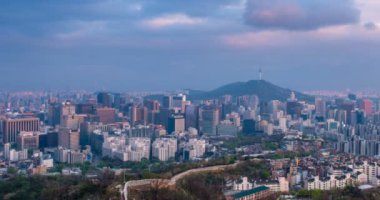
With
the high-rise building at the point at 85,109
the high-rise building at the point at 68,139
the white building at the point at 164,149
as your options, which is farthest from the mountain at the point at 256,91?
the high-rise building at the point at 68,139

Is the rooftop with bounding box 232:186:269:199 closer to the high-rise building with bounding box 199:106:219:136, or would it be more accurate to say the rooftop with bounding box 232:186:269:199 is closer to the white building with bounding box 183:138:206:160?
the white building with bounding box 183:138:206:160

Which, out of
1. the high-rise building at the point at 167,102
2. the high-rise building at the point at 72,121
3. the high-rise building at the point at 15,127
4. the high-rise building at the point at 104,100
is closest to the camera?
the high-rise building at the point at 15,127

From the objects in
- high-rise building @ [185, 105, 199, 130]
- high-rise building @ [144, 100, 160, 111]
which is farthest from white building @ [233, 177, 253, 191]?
high-rise building @ [144, 100, 160, 111]

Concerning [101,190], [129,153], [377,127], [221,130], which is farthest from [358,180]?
[221,130]

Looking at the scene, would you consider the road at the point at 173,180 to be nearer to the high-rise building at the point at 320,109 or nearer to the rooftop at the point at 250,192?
the rooftop at the point at 250,192

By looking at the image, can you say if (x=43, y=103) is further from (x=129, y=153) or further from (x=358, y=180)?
(x=358, y=180)

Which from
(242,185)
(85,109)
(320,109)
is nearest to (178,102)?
(85,109)
